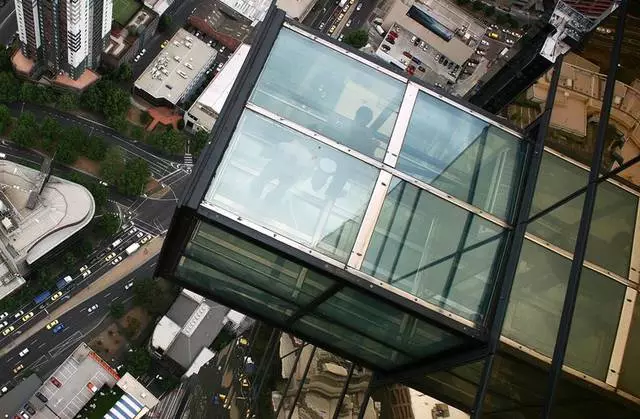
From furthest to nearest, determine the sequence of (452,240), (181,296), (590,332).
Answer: (181,296) < (452,240) < (590,332)

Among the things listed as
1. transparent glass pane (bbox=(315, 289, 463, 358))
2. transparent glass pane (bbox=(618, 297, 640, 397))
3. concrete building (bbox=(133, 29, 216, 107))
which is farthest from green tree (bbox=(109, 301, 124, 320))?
transparent glass pane (bbox=(618, 297, 640, 397))

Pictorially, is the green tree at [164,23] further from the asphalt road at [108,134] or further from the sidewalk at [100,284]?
the sidewalk at [100,284]

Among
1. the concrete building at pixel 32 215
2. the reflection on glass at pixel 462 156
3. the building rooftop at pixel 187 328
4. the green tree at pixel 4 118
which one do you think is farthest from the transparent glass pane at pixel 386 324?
the green tree at pixel 4 118

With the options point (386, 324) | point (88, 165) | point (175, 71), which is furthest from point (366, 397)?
point (175, 71)

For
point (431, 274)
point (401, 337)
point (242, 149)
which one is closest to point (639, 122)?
point (431, 274)

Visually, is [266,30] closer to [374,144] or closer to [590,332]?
[374,144]

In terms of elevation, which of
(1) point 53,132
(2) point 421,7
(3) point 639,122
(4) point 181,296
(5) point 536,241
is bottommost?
(5) point 536,241
